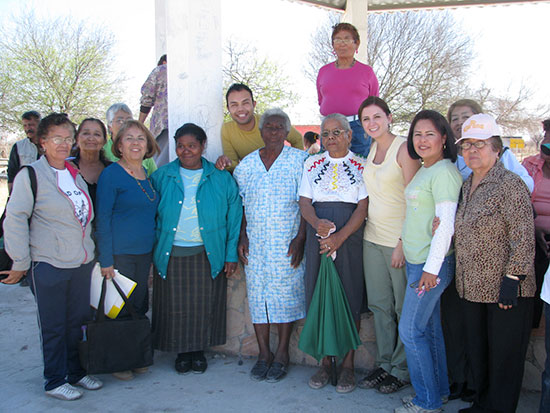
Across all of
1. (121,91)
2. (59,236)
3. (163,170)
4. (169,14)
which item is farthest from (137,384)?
(121,91)

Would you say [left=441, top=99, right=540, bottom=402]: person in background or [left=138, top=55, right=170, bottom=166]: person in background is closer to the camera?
[left=441, top=99, right=540, bottom=402]: person in background

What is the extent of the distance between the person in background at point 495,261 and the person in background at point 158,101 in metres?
3.45

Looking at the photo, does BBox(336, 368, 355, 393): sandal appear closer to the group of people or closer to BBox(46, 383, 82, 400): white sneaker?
the group of people

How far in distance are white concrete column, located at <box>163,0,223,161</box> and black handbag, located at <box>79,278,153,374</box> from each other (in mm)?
1743

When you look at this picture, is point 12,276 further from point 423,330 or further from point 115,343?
point 423,330

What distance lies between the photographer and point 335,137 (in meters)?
3.50

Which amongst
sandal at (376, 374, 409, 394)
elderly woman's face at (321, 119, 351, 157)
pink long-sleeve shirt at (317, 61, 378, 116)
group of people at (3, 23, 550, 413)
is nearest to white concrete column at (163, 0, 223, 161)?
group of people at (3, 23, 550, 413)

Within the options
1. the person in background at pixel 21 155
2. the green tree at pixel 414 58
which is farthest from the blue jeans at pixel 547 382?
the green tree at pixel 414 58

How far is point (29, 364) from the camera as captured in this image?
160 inches

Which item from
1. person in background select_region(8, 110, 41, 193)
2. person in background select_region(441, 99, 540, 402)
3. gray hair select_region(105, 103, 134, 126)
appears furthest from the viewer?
person in background select_region(8, 110, 41, 193)

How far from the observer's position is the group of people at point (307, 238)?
2811 mm

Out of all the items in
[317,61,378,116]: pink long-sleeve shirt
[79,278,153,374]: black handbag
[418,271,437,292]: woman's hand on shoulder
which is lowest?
[79,278,153,374]: black handbag

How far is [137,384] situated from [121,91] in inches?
850

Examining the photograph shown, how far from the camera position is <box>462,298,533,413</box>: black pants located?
2.76 meters
